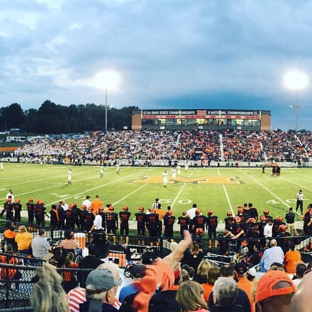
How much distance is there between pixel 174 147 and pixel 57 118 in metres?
75.8

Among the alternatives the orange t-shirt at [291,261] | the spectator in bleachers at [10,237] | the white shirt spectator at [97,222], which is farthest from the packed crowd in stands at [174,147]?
the orange t-shirt at [291,261]

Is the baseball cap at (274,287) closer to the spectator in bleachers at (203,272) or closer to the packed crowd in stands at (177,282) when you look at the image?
the packed crowd in stands at (177,282)

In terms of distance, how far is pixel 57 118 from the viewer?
446 feet

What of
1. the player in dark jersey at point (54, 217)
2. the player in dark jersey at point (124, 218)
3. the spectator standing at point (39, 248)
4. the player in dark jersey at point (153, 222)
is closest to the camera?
the spectator standing at point (39, 248)

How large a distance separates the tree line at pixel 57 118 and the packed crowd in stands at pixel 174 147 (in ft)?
133

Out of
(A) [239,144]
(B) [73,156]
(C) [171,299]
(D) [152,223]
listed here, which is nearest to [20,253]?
(D) [152,223]

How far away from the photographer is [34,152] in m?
74.1

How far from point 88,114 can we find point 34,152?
87.5m

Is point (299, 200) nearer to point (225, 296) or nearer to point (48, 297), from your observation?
point (225, 296)

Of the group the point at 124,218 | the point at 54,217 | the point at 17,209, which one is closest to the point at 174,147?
the point at 17,209

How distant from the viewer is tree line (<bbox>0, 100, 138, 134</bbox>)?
432 feet

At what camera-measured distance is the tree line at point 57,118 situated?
13175cm

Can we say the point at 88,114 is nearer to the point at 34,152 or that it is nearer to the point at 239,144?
the point at 34,152

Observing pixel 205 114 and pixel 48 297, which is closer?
pixel 48 297
